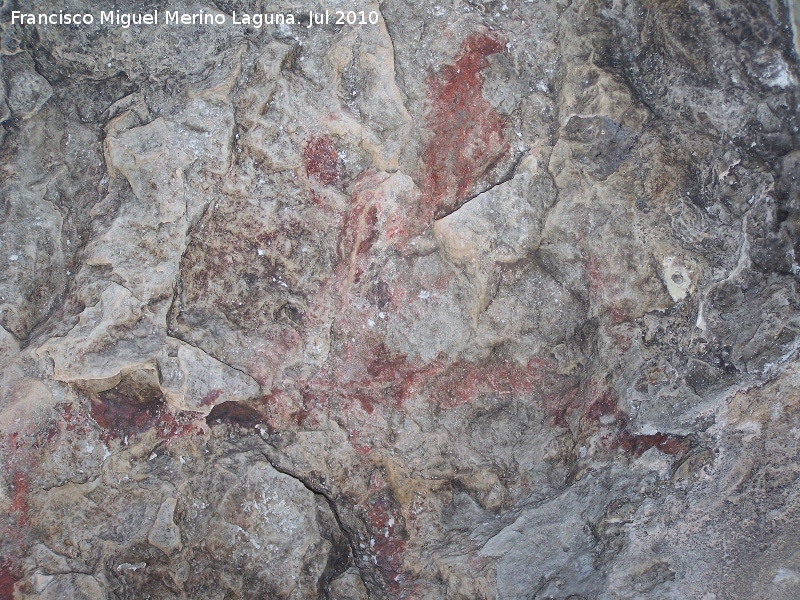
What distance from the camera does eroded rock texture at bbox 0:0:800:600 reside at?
2.51 meters

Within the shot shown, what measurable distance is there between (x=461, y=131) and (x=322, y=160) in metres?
0.60

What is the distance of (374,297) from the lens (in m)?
2.81

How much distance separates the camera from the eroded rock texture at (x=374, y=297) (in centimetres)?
251

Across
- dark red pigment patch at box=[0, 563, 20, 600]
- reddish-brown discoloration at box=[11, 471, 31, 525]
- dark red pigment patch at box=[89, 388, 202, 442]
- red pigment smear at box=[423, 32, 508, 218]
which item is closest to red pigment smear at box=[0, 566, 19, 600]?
dark red pigment patch at box=[0, 563, 20, 600]

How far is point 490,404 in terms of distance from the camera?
2832 millimetres

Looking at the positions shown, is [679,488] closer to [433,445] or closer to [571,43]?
[433,445]

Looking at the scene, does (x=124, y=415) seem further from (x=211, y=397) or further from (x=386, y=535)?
(x=386, y=535)

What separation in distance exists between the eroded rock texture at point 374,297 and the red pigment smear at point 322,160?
0.01m

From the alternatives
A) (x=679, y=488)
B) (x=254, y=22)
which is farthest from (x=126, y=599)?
(x=254, y=22)

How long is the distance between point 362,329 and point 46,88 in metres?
1.67

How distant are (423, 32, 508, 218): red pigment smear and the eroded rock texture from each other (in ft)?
0.04

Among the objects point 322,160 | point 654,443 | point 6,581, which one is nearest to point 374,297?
point 322,160

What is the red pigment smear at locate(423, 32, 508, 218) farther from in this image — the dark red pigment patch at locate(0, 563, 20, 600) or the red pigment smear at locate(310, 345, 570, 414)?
the dark red pigment patch at locate(0, 563, 20, 600)

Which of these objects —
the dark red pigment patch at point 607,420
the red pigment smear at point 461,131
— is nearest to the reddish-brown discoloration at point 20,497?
the red pigment smear at point 461,131
